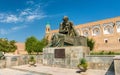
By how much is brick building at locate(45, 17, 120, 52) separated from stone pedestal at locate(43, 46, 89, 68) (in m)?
27.8

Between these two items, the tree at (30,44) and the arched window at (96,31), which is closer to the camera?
the tree at (30,44)

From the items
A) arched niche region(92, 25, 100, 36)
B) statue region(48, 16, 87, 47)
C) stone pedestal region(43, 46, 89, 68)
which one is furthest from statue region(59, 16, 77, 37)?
arched niche region(92, 25, 100, 36)

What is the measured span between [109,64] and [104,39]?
1304 inches

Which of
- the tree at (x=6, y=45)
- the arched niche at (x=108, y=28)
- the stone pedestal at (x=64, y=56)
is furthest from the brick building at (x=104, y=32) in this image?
the stone pedestal at (x=64, y=56)

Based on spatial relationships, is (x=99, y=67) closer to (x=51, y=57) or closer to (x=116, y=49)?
(x=51, y=57)

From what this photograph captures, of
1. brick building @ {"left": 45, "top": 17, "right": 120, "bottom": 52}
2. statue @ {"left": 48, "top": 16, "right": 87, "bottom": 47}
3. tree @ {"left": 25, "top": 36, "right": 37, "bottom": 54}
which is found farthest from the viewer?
tree @ {"left": 25, "top": 36, "right": 37, "bottom": 54}

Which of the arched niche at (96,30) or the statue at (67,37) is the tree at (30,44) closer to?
the arched niche at (96,30)

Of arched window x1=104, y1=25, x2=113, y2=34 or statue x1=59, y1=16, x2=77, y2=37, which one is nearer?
statue x1=59, y1=16, x2=77, y2=37

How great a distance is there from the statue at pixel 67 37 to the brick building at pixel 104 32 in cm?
2734

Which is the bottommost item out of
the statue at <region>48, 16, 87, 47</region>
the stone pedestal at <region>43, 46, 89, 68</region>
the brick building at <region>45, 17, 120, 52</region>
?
the stone pedestal at <region>43, 46, 89, 68</region>

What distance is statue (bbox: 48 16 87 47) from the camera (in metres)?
8.81

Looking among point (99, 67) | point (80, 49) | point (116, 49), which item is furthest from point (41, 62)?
point (116, 49)

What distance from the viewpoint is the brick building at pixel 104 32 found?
3572 cm

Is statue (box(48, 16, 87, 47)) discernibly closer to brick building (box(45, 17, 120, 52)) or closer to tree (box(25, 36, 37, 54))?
brick building (box(45, 17, 120, 52))
